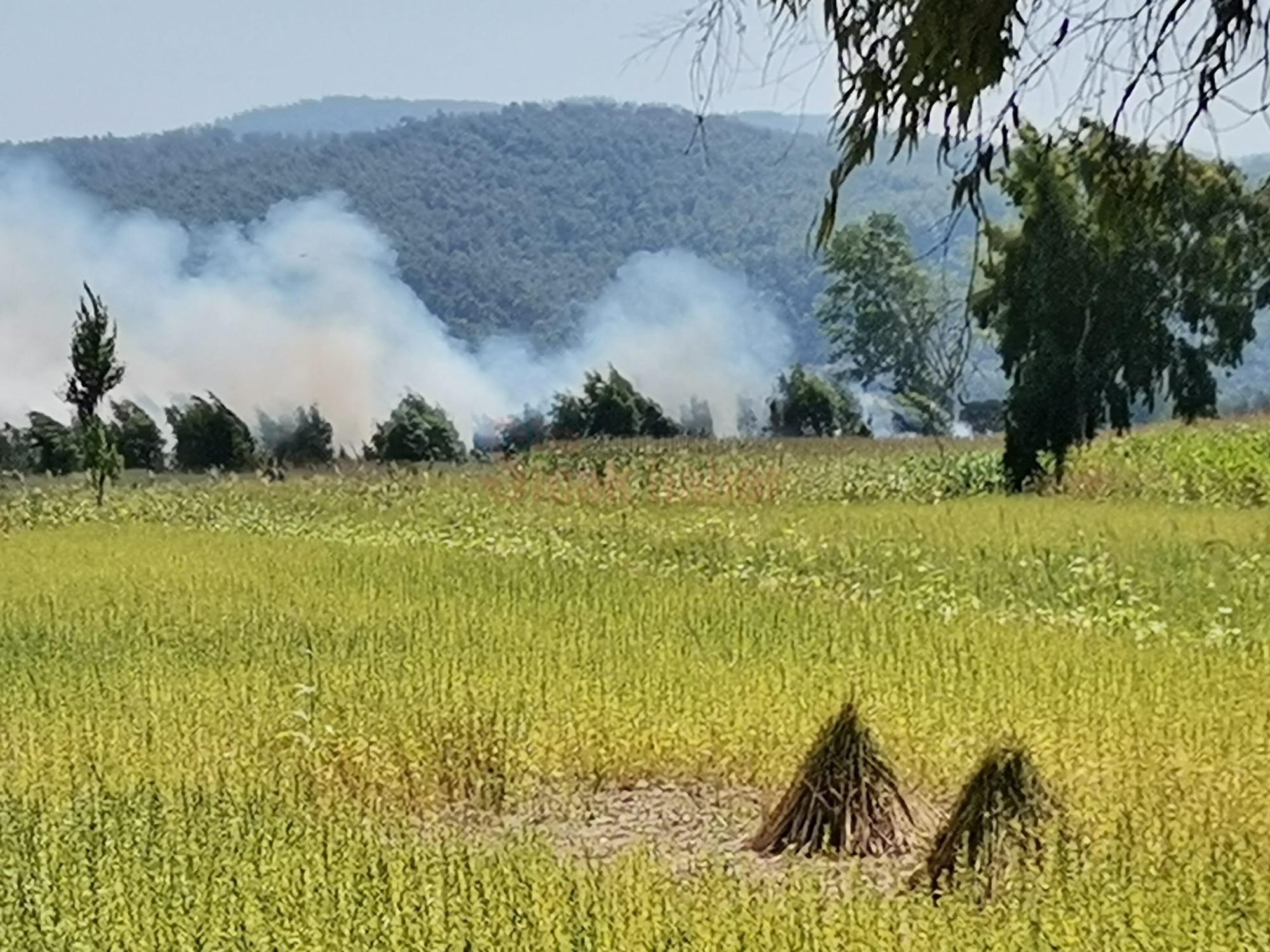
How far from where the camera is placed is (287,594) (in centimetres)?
1433

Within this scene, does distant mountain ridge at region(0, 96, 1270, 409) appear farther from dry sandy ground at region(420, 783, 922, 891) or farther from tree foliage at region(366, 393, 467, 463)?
dry sandy ground at region(420, 783, 922, 891)

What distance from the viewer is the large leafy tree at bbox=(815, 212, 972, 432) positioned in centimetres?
7525

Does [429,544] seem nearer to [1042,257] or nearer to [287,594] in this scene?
[287,594]

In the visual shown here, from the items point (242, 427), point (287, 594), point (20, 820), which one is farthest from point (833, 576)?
point (242, 427)

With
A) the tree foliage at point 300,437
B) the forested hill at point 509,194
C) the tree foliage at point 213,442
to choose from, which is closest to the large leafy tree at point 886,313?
the tree foliage at point 300,437

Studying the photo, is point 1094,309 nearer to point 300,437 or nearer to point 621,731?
point 300,437

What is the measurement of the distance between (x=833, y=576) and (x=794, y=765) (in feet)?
22.7

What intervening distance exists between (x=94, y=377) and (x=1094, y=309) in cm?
1644

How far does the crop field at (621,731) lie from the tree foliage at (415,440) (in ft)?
76.6

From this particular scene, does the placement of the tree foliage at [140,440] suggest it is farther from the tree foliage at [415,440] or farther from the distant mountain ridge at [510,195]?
the distant mountain ridge at [510,195]

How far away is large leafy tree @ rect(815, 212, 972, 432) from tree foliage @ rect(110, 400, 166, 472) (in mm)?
36338

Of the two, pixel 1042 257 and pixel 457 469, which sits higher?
pixel 1042 257

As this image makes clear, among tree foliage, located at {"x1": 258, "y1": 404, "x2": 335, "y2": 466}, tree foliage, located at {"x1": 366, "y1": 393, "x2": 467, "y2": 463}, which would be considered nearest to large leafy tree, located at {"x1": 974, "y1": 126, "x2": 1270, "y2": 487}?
tree foliage, located at {"x1": 366, "y1": 393, "x2": 467, "y2": 463}

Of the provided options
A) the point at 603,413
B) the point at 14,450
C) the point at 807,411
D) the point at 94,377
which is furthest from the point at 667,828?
the point at 807,411
